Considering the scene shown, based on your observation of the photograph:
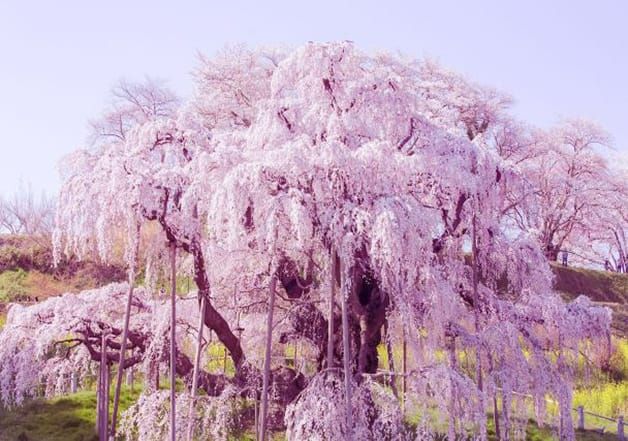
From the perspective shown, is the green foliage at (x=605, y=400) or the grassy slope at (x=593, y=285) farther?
the grassy slope at (x=593, y=285)

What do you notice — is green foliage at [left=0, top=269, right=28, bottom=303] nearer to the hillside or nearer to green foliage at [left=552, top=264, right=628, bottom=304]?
the hillside

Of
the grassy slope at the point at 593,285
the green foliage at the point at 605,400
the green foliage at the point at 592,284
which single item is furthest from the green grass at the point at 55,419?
the green foliage at the point at 592,284

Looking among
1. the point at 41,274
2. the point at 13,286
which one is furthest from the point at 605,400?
the point at 41,274

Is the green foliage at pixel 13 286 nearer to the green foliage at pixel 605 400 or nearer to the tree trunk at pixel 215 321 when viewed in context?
the tree trunk at pixel 215 321

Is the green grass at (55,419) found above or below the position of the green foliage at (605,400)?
below

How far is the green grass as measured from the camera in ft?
42.4

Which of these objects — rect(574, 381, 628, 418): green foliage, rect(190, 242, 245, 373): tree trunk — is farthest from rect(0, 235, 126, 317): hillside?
rect(574, 381, 628, 418): green foliage

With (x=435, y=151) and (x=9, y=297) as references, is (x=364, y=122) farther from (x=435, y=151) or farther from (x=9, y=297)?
(x=9, y=297)

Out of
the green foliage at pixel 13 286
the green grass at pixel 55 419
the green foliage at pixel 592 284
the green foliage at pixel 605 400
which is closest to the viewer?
the green grass at pixel 55 419

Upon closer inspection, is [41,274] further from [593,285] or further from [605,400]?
[593,285]

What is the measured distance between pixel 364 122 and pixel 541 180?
794 inches

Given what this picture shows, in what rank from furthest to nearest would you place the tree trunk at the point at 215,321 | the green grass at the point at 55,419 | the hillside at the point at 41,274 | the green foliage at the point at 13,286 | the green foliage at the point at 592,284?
the green foliage at the point at 592,284, the hillside at the point at 41,274, the green foliage at the point at 13,286, the green grass at the point at 55,419, the tree trunk at the point at 215,321

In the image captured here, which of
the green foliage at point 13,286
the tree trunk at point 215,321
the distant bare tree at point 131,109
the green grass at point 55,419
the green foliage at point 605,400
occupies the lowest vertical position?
the green grass at point 55,419

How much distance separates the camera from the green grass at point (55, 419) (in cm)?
1293
